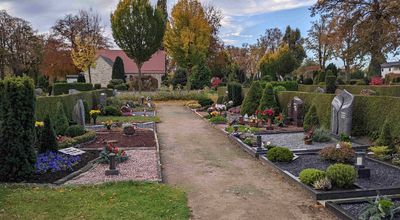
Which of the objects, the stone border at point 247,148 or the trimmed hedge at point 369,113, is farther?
the trimmed hedge at point 369,113

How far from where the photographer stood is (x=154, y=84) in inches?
1970

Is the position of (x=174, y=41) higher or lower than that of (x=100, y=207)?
higher

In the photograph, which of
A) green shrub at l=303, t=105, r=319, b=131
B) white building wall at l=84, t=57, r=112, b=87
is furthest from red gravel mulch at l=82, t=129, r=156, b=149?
white building wall at l=84, t=57, r=112, b=87

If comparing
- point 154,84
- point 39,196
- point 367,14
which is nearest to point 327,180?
point 39,196

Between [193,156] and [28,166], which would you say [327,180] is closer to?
[193,156]

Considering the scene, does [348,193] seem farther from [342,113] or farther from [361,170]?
[342,113]

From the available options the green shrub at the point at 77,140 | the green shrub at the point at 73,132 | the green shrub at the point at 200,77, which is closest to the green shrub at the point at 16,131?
the green shrub at the point at 77,140

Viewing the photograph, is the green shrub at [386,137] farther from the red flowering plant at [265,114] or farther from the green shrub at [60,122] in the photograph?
the green shrub at [60,122]

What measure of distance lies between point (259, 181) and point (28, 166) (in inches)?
195

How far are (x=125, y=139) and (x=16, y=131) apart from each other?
5.84 m

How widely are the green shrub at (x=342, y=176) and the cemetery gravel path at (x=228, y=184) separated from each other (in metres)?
0.63

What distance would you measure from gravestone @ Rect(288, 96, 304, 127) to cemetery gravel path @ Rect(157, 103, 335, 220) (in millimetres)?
4577

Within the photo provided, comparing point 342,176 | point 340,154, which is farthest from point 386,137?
point 342,176

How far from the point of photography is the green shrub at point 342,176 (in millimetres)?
7582
